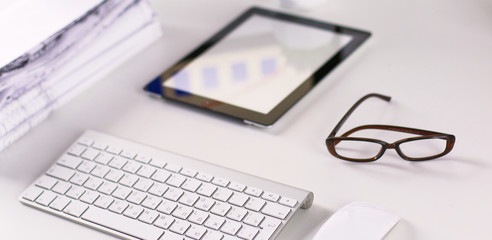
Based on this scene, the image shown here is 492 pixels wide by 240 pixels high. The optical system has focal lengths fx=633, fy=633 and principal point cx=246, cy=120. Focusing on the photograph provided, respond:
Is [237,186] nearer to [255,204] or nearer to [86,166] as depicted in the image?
[255,204]

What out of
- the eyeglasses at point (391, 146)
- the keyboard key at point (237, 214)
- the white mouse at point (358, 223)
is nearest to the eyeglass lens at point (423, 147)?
the eyeglasses at point (391, 146)

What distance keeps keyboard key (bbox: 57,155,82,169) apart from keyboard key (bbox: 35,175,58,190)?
0.03 metres

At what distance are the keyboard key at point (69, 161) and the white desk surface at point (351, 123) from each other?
0.09 feet

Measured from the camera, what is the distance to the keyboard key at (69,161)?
80 centimetres

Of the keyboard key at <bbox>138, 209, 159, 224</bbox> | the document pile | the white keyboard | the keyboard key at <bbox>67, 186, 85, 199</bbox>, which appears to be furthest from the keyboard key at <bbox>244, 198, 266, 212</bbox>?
the document pile

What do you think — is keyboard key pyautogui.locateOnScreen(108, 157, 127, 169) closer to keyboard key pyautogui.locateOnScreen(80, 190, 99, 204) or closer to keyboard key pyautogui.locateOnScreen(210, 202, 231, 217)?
keyboard key pyautogui.locateOnScreen(80, 190, 99, 204)

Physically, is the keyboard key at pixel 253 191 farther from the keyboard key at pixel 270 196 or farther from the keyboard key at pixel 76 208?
the keyboard key at pixel 76 208

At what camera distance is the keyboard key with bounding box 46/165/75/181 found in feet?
2.58

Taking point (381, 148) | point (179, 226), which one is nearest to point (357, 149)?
point (381, 148)

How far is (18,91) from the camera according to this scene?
0.85m

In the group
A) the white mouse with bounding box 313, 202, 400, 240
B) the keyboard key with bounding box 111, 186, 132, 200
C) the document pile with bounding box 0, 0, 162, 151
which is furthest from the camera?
the document pile with bounding box 0, 0, 162, 151

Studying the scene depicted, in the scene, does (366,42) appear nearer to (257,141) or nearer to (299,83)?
(299,83)

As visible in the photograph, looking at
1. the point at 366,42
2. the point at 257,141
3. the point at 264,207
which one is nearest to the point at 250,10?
the point at 366,42

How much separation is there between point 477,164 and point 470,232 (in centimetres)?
10
